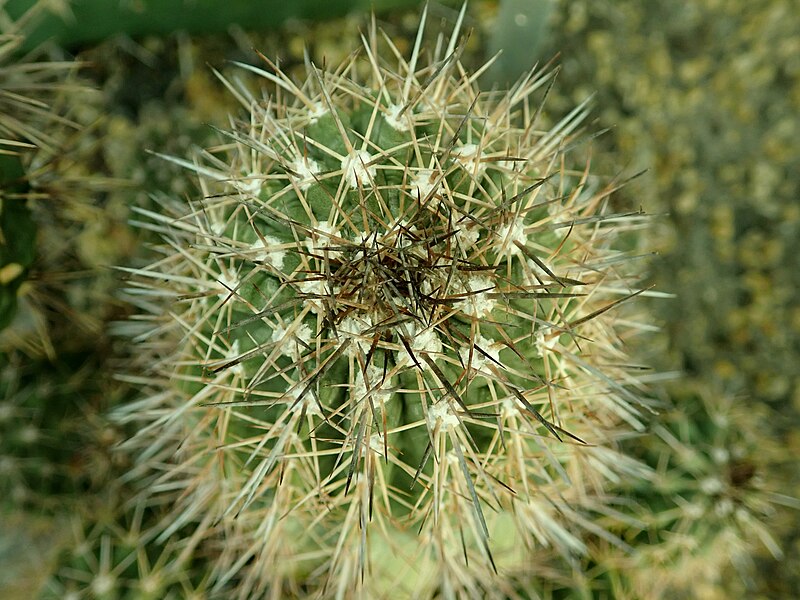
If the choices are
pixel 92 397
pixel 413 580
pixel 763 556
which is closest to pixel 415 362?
pixel 413 580

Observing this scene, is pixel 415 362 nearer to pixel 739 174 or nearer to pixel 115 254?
pixel 115 254

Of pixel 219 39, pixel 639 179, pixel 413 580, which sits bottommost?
pixel 413 580

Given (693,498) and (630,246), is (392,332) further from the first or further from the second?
(630,246)

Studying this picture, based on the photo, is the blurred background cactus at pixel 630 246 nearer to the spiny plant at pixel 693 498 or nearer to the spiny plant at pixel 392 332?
the spiny plant at pixel 693 498

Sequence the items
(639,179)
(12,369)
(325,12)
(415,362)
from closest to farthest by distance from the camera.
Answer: (415,362)
(12,369)
(325,12)
(639,179)

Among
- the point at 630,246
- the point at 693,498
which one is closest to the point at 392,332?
the point at 693,498

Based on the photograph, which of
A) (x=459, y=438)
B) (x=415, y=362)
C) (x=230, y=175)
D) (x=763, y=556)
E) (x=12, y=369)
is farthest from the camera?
(x=763, y=556)
